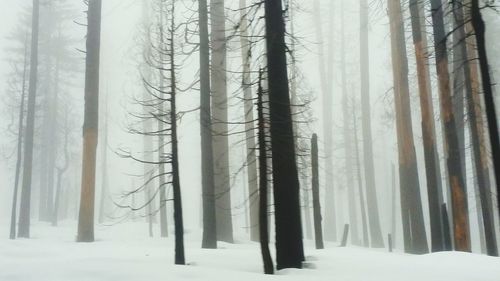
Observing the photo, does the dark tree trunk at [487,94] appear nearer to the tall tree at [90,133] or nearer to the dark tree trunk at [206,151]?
the dark tree trunk at [206,151]

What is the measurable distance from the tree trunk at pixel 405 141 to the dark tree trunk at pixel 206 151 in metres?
6.01

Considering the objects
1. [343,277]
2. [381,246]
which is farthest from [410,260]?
[381,246]

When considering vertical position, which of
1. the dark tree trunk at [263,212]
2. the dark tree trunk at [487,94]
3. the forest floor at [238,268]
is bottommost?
the forest floor at [238,268]

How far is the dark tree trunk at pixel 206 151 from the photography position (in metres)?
11.3

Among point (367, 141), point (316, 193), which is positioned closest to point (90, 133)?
point (316, 193)

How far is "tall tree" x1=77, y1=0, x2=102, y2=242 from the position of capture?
12273mm

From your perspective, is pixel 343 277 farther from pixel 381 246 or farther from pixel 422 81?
pixel 381 246

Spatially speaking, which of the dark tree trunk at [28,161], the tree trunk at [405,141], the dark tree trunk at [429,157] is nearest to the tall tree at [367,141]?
the tree trunk at [405,141]

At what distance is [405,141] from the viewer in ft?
46.7

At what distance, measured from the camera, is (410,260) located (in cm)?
825

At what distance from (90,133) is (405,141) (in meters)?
9.27

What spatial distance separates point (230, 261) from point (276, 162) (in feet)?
6.66

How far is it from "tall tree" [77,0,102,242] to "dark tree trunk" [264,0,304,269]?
22.6 feet

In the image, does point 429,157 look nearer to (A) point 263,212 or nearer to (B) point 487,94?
(B) point 487,94
